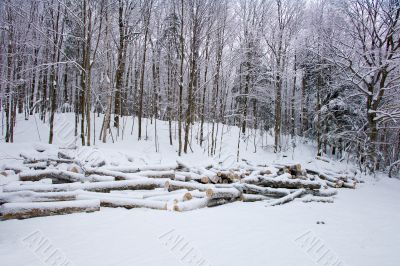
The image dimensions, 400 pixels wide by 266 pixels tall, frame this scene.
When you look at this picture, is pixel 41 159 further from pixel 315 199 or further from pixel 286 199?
pixel 315 199

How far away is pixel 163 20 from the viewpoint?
859 inches

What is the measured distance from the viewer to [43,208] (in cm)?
504

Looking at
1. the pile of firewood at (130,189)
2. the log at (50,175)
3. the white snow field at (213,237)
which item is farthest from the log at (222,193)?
the log at (50,175)

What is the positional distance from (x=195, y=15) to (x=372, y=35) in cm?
1030

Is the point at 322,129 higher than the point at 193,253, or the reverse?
the point at 322,129

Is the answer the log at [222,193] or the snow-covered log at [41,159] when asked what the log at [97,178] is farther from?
the snow-covered log at [41,159]

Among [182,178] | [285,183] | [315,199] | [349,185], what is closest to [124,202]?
[182,178]

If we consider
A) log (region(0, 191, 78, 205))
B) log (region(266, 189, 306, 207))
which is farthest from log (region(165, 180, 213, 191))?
log (region(0, 191, 78, 205))

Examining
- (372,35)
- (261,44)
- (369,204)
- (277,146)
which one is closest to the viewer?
(369,204)

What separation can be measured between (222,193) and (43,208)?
4161 millimetres

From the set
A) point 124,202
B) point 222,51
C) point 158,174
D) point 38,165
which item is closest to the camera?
point 124,202

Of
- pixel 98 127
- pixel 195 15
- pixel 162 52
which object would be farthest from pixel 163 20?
pixel 98 127

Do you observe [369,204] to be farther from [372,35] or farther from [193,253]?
[372,35]

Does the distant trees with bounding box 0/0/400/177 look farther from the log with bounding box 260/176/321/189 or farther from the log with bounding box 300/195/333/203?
the log with bounding box 300/195/333/203
